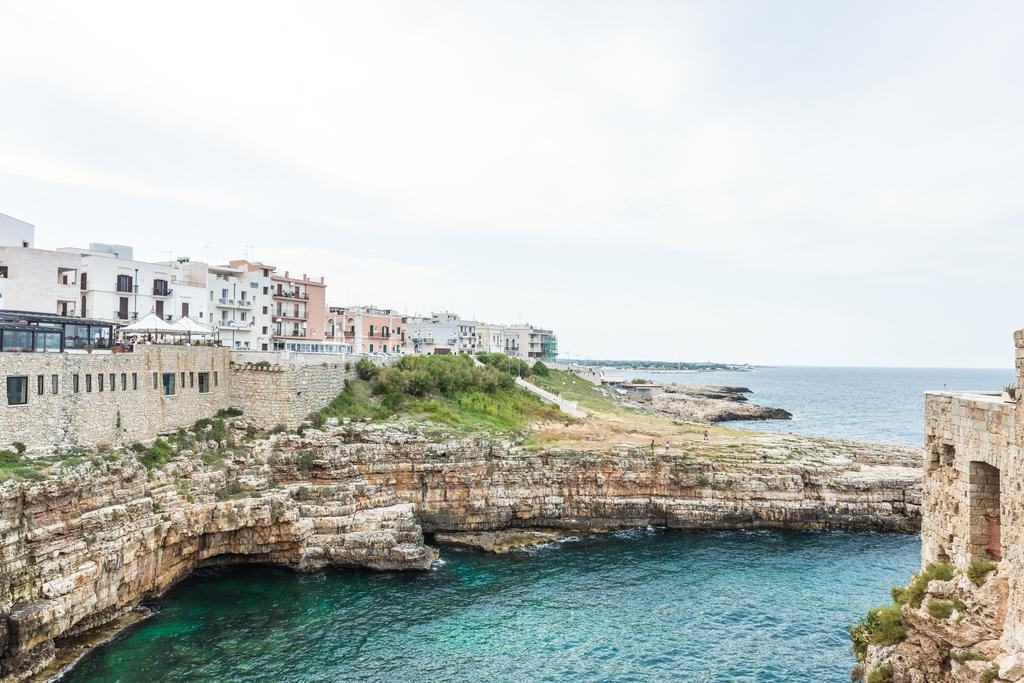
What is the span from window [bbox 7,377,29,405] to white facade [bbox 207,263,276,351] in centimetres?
2676

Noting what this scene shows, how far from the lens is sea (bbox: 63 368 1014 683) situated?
75.9 ft

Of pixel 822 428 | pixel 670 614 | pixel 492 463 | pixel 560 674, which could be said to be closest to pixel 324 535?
pixel 492 463

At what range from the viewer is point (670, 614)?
1105 inches

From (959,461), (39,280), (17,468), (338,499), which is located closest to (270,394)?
(338,499)

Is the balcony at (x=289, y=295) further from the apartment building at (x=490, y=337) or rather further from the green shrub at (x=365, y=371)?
the apartment building at (x=490, y=337)

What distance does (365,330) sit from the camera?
6881cm

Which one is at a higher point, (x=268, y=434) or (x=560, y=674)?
(x=268, y=434)

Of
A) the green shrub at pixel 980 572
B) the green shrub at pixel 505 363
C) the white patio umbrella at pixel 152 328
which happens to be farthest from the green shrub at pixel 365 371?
the green shrub at pixel 980 572

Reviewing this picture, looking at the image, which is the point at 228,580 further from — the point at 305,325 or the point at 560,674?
the point at 305,325

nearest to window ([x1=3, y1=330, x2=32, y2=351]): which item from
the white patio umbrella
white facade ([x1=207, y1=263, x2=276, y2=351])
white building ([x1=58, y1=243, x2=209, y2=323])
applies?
the white patio umbrella

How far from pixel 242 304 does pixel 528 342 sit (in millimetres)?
64273

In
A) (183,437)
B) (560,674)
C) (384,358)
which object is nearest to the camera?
(560,674)

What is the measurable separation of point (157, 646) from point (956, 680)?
24.7 metres

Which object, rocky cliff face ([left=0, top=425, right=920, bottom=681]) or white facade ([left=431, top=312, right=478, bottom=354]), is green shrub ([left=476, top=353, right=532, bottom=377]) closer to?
white facade ([left=431, top=312, right=478, bottom=354])
